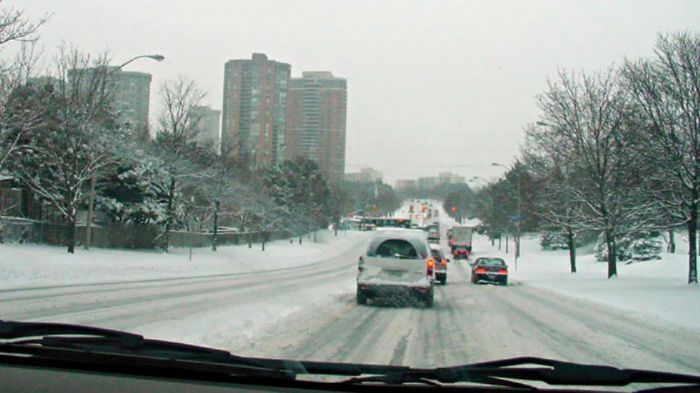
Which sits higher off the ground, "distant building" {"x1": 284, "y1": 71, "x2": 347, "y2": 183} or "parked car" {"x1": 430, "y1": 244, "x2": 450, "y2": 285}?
"distant building" {"x1": 284, "y1": 71, "x2": 347, "y2": 183}

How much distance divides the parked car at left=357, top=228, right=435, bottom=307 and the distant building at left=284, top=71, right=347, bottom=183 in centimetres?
5573

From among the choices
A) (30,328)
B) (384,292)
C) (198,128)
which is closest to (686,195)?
(384,292)

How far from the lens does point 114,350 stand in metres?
4.29

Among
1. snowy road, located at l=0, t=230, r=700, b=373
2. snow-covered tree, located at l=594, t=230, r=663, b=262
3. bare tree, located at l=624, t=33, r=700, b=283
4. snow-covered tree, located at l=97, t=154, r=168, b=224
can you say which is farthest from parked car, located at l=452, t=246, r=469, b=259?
snowy road, located at l=0, t=230, r=700, b=373

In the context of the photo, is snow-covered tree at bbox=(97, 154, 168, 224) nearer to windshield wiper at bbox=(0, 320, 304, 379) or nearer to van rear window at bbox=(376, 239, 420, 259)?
van rear window at bbox=(376, 239, 420, 259)

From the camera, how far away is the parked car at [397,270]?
57.4ft

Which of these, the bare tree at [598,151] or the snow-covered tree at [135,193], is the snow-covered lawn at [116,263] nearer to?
the snow-covered tree at [135,193]

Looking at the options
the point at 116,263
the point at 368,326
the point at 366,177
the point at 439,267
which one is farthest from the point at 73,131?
the point at 366,177

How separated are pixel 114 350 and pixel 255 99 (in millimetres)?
69429

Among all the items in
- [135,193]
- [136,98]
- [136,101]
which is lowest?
[135,193]

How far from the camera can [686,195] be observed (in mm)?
26391

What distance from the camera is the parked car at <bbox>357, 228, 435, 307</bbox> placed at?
57.4ft

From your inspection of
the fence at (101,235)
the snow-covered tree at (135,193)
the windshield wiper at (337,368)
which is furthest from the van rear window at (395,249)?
the snow-covered tree at (135,193)

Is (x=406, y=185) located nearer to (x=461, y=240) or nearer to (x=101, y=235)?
(x=461, y=240)
